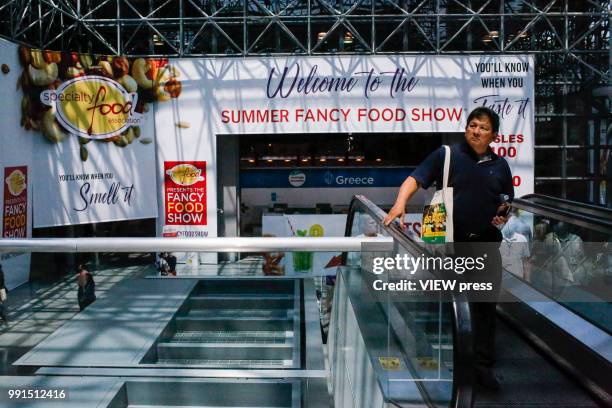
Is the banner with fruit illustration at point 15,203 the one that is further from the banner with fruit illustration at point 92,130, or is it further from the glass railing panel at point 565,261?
the glass railing panel at point 565,261

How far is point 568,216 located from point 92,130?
12.5 meters

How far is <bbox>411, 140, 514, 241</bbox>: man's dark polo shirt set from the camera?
8.96 feet

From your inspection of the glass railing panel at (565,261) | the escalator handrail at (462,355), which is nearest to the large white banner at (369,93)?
the glass railing panel at (565,261)

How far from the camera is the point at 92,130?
14461 mm

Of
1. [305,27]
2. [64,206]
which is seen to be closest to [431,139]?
[305,27]

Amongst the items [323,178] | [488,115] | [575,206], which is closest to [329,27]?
[323,178]

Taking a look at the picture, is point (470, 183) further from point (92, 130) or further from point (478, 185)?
point (92, 130)

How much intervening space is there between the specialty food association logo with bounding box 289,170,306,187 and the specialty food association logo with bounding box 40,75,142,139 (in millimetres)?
4382

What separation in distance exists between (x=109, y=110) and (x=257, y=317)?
44.0 ft

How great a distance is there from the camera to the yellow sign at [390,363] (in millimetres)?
2426

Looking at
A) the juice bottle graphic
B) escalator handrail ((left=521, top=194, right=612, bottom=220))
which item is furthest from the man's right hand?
escalator handrail ((left=521, top=194, right=612, bottom=220))

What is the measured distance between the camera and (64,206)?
1420 centimetres

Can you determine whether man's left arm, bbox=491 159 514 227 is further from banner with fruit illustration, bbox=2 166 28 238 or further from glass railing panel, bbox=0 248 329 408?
banner with fruit illustration, bbox=2 166 28 238

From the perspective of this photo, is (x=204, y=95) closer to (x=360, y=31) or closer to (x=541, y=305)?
(x=360, y=31)
